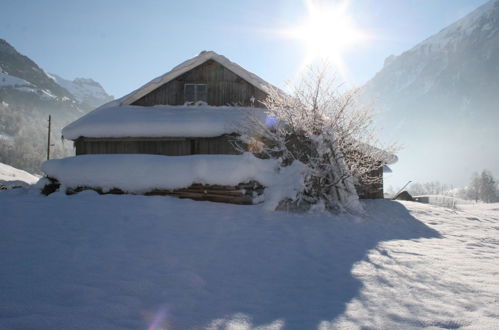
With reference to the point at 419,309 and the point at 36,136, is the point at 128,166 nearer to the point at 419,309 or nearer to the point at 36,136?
the point at 419,309

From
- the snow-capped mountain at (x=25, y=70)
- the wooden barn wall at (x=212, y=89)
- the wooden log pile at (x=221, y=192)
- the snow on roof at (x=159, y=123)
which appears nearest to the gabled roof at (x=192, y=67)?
the wooden barn wall at (x=212, y=89)

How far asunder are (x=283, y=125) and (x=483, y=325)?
293 inches

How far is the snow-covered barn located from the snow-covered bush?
1121mm

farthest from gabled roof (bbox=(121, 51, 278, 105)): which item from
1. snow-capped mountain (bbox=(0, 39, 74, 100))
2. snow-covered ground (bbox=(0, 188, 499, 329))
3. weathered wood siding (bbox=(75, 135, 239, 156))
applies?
snow-capped mountain (bbox=(0, 39, 74, 100))

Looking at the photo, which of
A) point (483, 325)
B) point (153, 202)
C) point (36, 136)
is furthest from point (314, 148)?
point (36, 136)

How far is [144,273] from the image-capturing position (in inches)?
156

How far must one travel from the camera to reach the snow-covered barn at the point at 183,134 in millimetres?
8750

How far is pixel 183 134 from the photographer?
11.1m

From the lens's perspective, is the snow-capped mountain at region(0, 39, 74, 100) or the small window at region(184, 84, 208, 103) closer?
the small window at region(184, 84, 208, 103)

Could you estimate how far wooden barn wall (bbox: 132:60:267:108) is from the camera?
12.9 metres

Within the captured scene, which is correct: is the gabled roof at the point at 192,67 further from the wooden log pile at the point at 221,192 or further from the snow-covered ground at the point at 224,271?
the snow-covered ground at the point at 224,271

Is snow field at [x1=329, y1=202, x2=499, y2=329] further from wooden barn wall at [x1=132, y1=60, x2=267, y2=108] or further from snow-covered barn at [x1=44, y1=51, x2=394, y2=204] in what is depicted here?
wooden barn wall at [x1=132, y1=60, x2=267, y2=108]

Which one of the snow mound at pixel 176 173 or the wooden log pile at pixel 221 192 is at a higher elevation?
the snow mound at pixel 176 173

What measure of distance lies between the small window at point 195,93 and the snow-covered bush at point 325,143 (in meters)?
4.49
